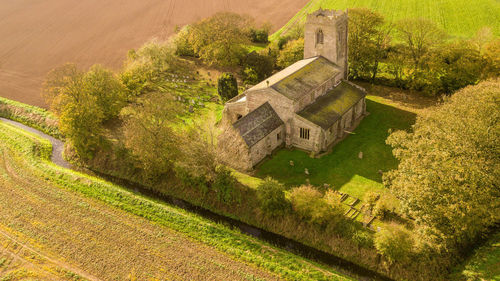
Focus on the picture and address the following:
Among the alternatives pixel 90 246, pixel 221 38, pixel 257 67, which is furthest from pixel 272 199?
pixel 221 38

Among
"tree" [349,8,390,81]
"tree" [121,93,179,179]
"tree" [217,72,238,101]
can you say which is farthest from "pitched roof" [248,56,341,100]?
"tree" [121,93,179,179]

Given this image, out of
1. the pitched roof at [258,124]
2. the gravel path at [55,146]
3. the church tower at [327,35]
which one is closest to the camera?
the pitched roof at [258,124]

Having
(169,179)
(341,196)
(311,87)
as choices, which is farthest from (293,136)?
(169,179)

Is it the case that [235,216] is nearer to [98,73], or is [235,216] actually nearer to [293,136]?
[293,136]

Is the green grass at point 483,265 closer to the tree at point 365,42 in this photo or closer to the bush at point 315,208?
the bush at point 315,208

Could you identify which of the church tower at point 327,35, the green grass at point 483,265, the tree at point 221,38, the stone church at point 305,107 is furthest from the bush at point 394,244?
the tree at point 221,38

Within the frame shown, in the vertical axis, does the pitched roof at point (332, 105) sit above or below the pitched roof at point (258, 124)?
above
